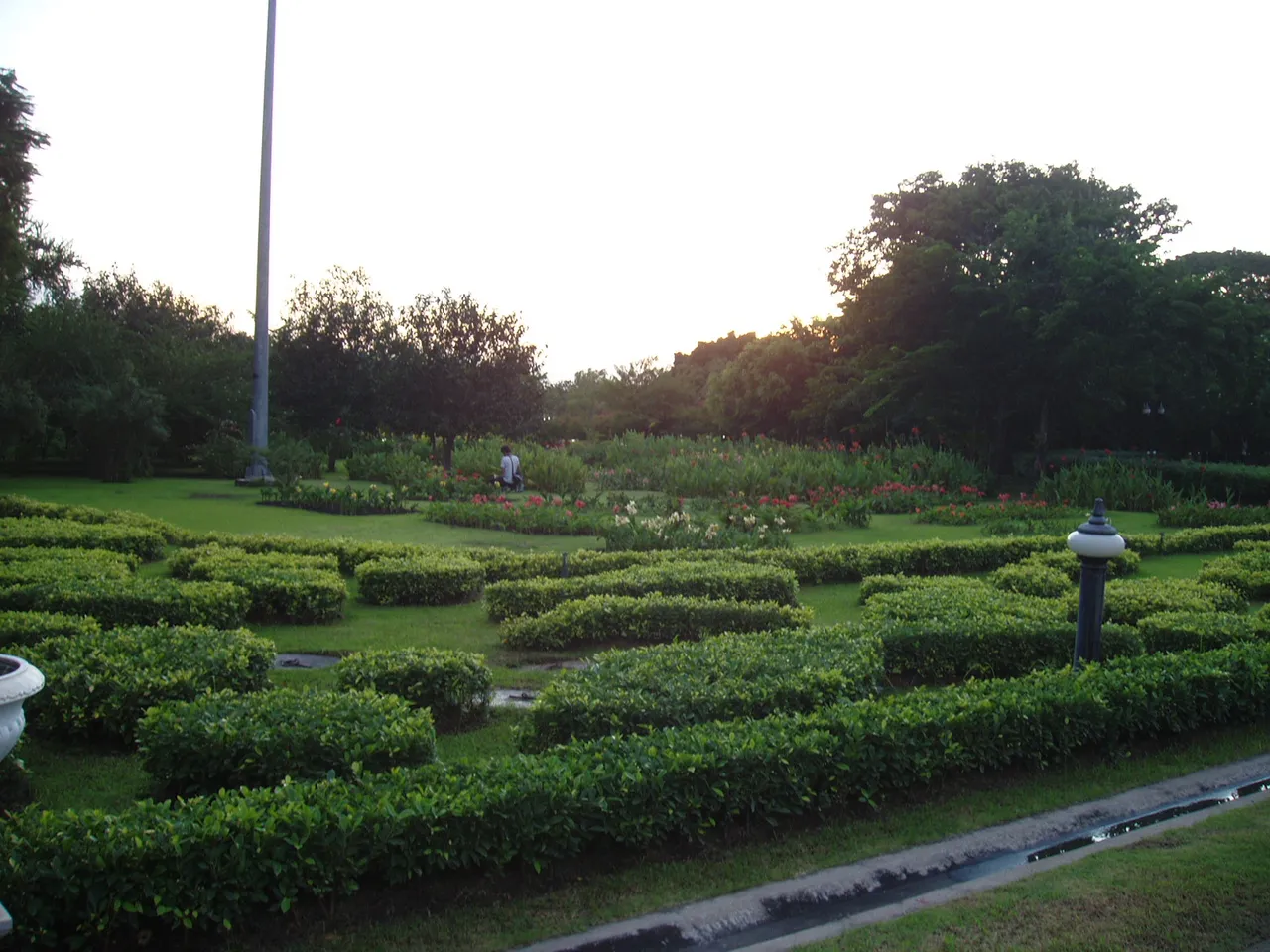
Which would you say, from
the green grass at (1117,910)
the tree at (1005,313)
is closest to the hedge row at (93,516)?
the green grass at (1117,910)

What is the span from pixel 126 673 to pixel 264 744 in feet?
4.74

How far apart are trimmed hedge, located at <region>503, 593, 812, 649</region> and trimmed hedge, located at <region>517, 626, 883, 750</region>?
1518mm

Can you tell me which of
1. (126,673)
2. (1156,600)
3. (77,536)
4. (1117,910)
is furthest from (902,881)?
(77,536)

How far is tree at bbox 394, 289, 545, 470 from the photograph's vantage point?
24047 millimetres

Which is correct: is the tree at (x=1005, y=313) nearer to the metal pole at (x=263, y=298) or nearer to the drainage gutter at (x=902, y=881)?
the metal pole at (x=263, y=298)

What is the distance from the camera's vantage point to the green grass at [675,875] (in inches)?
141

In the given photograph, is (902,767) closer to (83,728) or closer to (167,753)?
(167,753)

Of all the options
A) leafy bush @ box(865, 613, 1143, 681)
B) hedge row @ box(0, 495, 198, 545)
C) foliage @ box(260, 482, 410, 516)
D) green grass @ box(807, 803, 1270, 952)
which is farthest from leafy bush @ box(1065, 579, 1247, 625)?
foliage @ box(260, 482, 410, 516)

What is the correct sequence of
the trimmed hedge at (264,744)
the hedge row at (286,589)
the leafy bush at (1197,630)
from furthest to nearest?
the hedge row at (286,589), the leafy bush at (1197,630), the trimmed hedge at (264,744)

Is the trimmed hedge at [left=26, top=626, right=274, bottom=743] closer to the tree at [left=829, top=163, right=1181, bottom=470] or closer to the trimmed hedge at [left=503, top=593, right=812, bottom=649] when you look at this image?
the trimmed hedge at [left=503, top=593, right=812, bottom=649]

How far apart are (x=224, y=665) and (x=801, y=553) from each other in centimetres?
669

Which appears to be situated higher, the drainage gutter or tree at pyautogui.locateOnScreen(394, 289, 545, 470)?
tree at pyautogui.locateOnScreen(394, 289, 545, 470)

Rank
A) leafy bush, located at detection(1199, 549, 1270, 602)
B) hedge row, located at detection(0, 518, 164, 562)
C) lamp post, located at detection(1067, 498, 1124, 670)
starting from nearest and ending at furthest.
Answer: lamp post, located at detection(1067, 498, 1124, 670) → leafy bush, located at detection(1199, 549, 1270, 602) → hedge row, located at detection(0, 518, 164, 562)

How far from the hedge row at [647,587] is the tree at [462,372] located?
15313 mm
